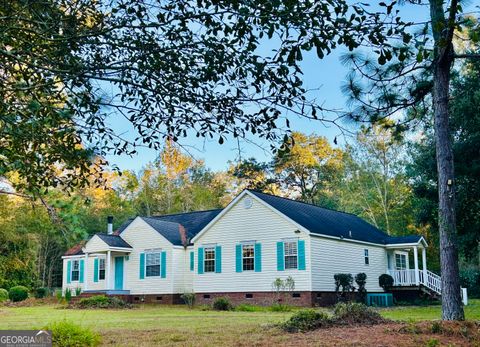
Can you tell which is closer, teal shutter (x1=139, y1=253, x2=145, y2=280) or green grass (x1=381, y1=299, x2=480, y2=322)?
green grass (x1=381, y1=299, x2=480, y2=322)

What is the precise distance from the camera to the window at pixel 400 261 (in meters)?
28.2

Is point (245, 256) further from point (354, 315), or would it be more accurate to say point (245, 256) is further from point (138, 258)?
A: point (354, 315)

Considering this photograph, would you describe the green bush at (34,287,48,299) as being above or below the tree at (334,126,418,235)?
below

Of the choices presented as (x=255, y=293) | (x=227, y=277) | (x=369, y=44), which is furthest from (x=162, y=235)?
(x=369, y=44)

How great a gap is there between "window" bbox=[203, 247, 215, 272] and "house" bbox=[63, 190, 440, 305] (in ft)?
0.15

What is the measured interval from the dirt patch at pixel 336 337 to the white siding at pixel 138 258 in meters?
15.6

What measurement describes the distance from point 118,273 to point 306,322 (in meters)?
18.9

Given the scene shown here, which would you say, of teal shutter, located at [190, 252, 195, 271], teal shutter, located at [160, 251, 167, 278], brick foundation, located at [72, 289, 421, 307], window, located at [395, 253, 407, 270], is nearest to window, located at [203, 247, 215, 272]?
teal shutter, located at [190, 252, 195, 271]

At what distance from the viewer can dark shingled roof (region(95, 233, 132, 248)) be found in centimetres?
2553

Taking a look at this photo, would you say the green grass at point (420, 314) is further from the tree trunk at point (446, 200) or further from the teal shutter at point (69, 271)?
the teal shutter at point (69, 271)

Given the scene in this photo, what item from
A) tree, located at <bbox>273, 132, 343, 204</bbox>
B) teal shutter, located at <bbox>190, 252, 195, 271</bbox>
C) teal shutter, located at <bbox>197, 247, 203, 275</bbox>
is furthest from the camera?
tree, located at <bbox>273, 132, 343, 204</bbox>

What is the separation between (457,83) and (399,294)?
12270mm

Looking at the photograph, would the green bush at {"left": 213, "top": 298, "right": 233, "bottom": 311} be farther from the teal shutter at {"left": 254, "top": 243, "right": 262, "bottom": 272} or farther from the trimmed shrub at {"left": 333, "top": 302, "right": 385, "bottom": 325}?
the trimmed shrub at {"left": 333, "top": 302, "right": 385, "bottom": 325}

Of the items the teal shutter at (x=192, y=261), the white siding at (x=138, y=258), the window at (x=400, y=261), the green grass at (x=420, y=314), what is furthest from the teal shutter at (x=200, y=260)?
the window at (x=400, y=261)
